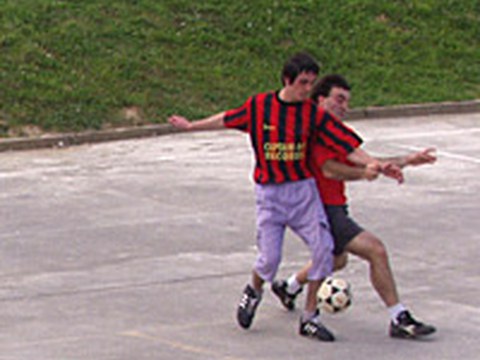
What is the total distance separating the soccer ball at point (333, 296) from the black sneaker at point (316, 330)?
4.8 inches

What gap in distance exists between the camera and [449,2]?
2617 centimetres

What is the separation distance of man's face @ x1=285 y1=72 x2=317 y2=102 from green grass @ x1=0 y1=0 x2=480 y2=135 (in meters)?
10.6

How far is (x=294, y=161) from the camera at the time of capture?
357 inches

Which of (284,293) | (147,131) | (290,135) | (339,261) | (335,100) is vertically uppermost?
(335,100)

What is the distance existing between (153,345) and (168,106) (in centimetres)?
1172

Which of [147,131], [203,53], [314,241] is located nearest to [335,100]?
[314,241]

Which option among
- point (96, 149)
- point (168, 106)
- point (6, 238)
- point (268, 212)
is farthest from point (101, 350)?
point (168, 106)

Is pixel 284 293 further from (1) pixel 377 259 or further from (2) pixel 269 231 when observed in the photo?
(1) pixel 377 259

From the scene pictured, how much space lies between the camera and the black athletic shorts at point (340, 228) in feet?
30.0

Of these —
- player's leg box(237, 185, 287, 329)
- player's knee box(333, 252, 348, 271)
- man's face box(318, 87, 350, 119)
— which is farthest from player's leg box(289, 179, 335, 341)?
man's face box(318, 87, 350, 119)

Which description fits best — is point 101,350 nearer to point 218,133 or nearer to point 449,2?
point 218,133

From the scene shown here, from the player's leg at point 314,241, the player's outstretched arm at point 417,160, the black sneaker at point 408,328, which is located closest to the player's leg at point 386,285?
the black sneaker at point 408,328

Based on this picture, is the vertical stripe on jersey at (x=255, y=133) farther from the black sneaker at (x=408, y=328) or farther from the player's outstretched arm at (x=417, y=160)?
the black sneaker at (x=408, y=328)

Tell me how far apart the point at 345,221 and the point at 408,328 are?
2.60 feet
